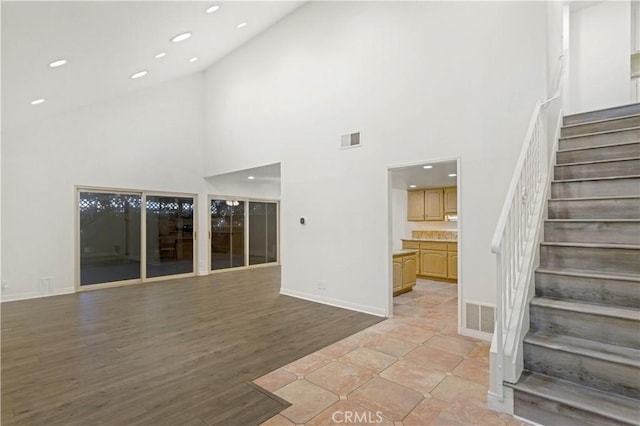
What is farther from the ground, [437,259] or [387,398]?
[437,259]

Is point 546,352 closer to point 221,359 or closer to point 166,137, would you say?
point 221,359

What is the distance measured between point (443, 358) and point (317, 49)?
5.01 meters

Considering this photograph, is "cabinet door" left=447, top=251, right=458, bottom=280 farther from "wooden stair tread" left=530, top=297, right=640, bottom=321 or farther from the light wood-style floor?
"wooden stair tread" left=530, top=297, right=640, bottom=321

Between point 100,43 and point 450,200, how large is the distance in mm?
6717

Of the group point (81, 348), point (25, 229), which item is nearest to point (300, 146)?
point (81, 348)

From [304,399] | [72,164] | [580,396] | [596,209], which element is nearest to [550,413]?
[580,396]

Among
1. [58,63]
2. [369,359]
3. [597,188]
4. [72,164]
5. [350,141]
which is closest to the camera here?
[597,188]

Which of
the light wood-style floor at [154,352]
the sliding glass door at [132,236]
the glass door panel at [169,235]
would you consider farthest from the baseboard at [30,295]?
the glass door panel at [169,235]

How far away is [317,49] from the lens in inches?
217

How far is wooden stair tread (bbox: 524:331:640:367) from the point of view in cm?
198

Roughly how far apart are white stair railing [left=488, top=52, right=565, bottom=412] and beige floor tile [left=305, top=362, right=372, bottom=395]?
3.31 ft

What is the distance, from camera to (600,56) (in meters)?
5.42

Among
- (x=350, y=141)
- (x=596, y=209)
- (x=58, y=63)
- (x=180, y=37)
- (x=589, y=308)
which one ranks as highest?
(x=180, y=37)

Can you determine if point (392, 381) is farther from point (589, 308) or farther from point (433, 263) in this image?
point (433, 263)
